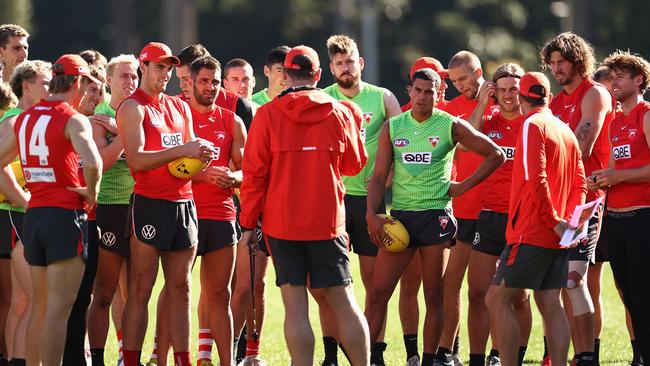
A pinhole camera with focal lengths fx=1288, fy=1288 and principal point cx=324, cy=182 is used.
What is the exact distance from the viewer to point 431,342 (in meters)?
9.88

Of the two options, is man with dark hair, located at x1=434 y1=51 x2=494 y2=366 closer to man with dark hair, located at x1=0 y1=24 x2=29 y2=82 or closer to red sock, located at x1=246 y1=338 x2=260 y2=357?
red sock, located at x1=246 y1=338 x2=260 y2=357

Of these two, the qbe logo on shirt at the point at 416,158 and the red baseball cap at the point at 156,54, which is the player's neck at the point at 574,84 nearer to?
the qbe logo on shirt at the point at 416,158

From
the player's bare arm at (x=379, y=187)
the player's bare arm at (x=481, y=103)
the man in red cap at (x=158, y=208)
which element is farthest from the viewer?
the player's bare arm at (x=481, y=103)

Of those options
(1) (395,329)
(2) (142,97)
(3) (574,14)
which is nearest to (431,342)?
(2) (142,97)

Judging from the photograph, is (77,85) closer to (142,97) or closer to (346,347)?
(142,97)

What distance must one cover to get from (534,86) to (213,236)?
2.65 m

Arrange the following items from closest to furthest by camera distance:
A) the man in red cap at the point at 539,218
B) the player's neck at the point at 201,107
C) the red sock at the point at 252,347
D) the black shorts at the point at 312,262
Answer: the black shorts at the point at 312,262 → the man in red cap at the point at 539,218 → the player's neck at the point at 201,107 → the red sock at the point at 252,347

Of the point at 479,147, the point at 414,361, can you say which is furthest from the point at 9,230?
the point at 479,147

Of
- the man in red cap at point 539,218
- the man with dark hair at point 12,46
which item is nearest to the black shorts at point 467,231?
the man in red cap at point 539,218

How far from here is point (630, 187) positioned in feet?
31.7

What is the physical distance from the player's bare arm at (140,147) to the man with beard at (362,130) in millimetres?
2004

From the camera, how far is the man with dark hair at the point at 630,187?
953 centimetres

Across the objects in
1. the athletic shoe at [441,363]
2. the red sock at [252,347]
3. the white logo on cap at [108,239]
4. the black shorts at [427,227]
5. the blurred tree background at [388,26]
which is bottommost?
the athletic shoe at [441,363]

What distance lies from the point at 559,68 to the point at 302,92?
2375mm
